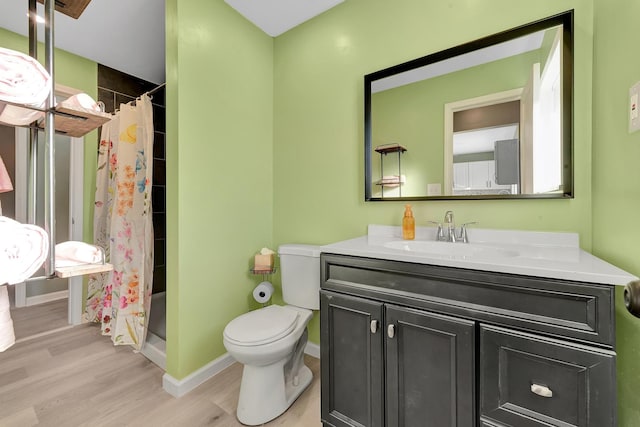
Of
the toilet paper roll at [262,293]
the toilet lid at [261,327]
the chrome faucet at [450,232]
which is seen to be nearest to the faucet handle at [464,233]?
the chrome faucet at [450,232]

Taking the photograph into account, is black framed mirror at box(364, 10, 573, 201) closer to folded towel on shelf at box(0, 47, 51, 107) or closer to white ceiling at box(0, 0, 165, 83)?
folded towel on shelf at box(0, 47, 51, 107)

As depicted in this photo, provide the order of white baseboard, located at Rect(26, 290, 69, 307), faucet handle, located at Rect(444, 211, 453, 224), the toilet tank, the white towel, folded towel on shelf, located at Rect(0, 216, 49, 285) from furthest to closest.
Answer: white baseboard, located at Rect(26, 290, 69, 307)
the toilet tank
faucet handle, located at Rect(444, 211, 453, 224)
the white towel
folded towel on shelf, located at Rect(0, 216, 49, 285)

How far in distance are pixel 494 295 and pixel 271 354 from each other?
3.31 ft

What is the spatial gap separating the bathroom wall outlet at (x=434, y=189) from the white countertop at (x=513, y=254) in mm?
197

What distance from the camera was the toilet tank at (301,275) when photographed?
1.74 metres

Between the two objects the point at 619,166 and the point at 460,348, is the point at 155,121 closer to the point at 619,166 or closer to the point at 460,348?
the point at 460,348

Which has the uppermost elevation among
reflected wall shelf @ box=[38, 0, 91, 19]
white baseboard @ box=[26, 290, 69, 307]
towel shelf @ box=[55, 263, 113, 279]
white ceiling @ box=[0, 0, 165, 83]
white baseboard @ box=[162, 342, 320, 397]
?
white ceiling @ box=[0, 0, 165, 83]

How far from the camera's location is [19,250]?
0.57 meters

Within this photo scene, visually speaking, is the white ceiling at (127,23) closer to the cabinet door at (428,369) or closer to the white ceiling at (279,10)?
the white ceiling at (279,10)

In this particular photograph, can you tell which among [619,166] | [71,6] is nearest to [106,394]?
[71,6]

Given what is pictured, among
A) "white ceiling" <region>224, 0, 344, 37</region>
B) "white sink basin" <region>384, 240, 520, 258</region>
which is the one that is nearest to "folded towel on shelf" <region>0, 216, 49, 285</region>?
"white sink basin" <region>384, 240, 520, 258</region>

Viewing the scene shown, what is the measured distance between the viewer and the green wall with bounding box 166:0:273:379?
62.4 inches

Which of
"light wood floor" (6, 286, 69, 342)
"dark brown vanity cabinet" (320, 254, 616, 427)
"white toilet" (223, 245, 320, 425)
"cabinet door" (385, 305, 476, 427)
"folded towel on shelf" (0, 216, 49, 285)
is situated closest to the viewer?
"folded towel on shelf" (0, 216, 49, 285)

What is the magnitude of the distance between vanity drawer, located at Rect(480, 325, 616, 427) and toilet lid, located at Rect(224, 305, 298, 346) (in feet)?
2.94
